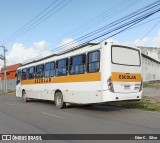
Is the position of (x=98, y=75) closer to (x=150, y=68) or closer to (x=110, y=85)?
(x=110, y=85)

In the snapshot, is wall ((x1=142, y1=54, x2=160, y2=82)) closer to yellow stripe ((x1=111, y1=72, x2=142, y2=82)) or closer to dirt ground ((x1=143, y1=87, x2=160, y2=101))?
dirt ground ((x1=143, y1=87, x2=160, y2=101))

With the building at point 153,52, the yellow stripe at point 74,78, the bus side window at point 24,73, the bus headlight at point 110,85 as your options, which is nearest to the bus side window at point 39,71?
the yellow stripe at point 74,78

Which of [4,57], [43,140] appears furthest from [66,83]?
[4,57]

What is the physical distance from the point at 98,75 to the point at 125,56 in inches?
66.9

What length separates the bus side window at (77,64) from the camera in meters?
16.1

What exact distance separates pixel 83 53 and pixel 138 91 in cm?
334

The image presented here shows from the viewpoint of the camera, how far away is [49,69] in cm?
2039

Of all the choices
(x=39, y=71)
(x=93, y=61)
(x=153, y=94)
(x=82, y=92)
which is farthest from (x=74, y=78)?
(x=153, y=94)

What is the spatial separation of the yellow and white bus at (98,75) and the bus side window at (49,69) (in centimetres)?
37

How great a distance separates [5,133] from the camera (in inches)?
411

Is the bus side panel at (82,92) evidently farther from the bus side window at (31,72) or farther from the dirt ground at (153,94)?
the dirt ground at (153,94)

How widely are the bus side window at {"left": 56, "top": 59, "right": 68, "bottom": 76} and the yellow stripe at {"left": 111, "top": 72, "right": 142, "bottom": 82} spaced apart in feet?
12.9

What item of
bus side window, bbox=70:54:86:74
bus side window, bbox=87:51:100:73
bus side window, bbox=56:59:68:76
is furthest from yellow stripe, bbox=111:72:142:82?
bus side window, bbox=56:59:68:76

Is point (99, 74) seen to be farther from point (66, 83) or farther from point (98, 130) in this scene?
point (98, 130)
